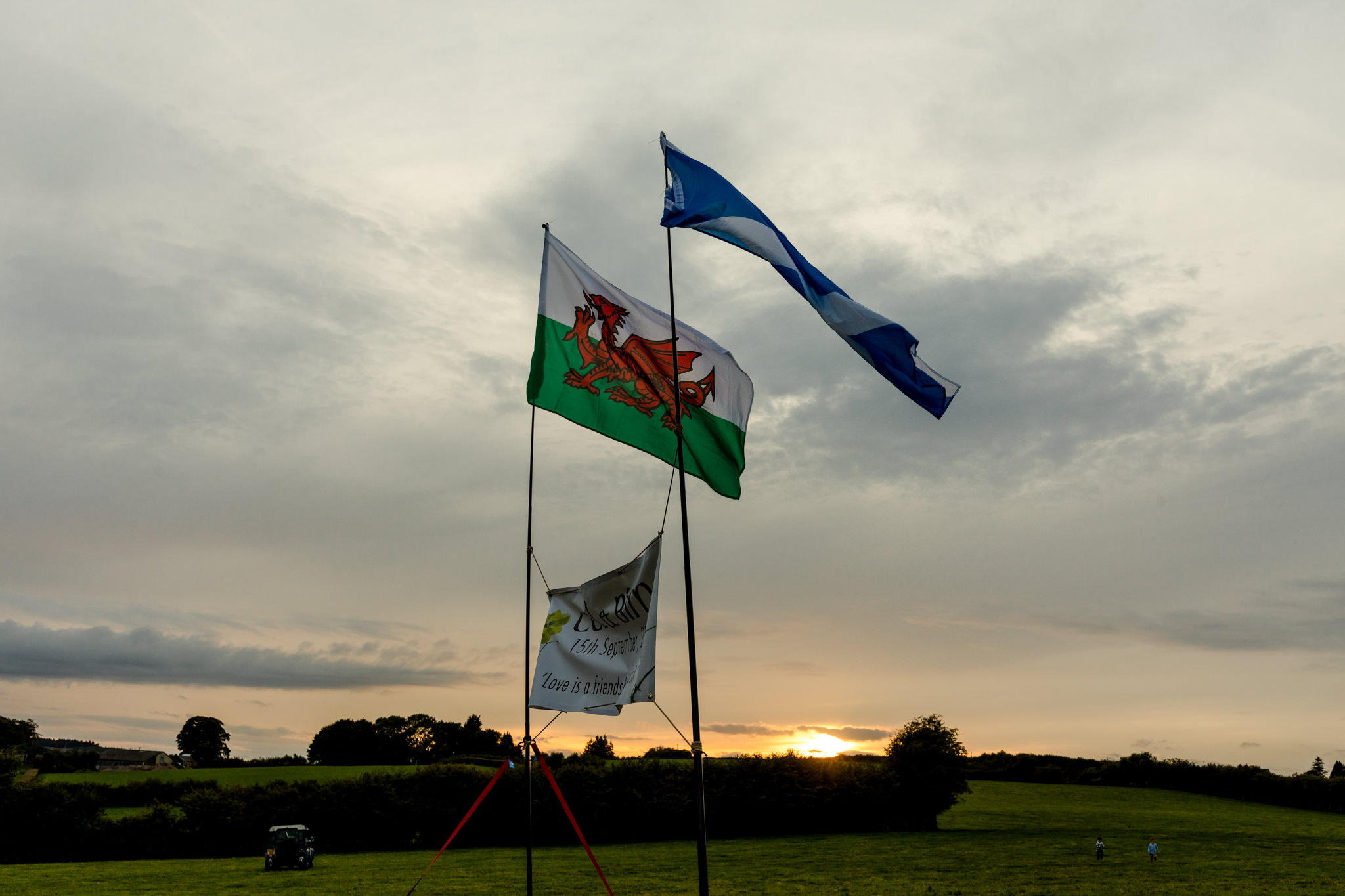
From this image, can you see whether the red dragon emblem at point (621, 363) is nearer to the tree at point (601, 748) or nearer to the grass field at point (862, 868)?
the grass field at point (862, 868)

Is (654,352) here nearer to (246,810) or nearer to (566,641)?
(566,641)

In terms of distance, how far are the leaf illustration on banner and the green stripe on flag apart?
3.18 meters

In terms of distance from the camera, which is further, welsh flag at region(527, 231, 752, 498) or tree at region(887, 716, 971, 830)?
tree at region(887, 716, 971, 830)

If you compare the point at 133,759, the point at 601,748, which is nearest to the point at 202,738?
the point at 133,759

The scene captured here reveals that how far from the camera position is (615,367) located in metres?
14.6

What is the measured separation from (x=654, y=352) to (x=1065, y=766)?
115m

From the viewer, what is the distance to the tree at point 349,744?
112m

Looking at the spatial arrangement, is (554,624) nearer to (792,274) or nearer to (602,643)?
(602,643)

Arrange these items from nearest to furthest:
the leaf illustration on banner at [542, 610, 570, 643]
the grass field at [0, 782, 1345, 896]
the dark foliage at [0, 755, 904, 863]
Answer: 1. the leaf illustration on banner at [542, 610, 570, 643]
2. the grass field at [0, 782, 1345, 896]
3. the dark foliage at [0, 755, 904, 863]

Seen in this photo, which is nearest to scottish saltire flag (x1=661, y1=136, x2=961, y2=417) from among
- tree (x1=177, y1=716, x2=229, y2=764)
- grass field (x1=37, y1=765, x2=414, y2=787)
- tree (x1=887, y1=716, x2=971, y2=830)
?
tree (x1=887, y1=716, x2=971, y2=830)

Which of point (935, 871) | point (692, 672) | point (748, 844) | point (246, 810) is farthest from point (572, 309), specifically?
point (246, 810)

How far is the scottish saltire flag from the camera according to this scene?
13.5 meters

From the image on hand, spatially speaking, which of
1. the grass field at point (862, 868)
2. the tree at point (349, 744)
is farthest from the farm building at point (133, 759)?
the grass field at point (862, 868)

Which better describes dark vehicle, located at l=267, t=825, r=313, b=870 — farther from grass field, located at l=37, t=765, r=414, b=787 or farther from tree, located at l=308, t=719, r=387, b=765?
tree, located at l=308, t=719, r=387, b=765
